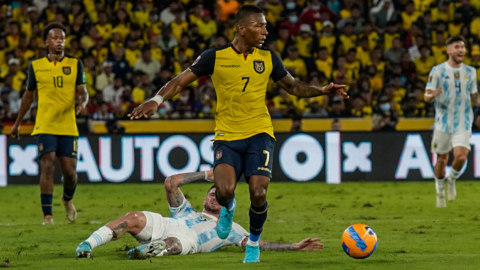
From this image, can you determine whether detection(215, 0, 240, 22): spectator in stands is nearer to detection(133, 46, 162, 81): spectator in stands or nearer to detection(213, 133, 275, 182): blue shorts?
detection(133, 46, 162, 81): spectator in stands

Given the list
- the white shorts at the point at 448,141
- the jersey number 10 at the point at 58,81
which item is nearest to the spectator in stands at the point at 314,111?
the white shorts at the point at 448,141

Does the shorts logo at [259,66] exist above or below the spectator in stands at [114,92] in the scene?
above

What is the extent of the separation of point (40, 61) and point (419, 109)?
32.2 feet

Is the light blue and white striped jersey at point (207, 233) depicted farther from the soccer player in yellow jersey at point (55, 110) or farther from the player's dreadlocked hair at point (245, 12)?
the soccer player in yellow jersey at point (55, 110)

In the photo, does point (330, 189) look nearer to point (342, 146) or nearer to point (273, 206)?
point (342, 146)

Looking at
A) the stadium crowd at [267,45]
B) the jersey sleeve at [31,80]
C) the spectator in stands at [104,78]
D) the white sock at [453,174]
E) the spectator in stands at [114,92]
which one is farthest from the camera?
the spectator in stands at [104,78]

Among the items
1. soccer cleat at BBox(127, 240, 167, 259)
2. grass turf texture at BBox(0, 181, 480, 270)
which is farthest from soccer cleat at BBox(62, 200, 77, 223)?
soccer cleat at BBox(127, 240, 167, 259)

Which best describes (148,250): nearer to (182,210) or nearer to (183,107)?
(182,210)

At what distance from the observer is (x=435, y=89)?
36.6ft

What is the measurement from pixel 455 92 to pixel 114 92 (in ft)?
28.7

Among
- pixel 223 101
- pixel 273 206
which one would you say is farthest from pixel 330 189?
pixel 223 101

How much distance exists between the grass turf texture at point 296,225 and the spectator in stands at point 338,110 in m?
1.74

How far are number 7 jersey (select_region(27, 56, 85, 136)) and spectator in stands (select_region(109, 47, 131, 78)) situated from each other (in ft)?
27.0

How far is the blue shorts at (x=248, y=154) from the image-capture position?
670 centimetres
